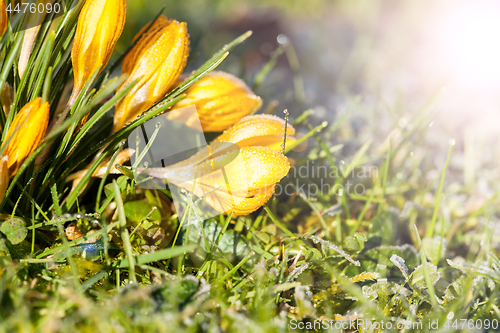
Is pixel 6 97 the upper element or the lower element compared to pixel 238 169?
upper

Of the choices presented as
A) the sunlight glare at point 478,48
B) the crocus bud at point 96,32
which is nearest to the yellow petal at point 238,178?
the crocus bud at point 96,32

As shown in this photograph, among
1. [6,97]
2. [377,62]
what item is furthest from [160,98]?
[377,62]

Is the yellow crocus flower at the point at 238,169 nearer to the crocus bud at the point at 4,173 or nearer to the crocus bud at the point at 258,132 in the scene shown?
the crocus bud at the point at 258,132

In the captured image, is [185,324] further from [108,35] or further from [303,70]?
[303,70]

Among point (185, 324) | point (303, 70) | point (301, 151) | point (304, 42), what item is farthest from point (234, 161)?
point (304, 42)

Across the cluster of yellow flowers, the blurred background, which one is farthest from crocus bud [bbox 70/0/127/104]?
the blurred background

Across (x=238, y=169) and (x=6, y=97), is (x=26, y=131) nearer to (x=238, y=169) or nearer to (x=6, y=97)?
(x=6, y=97)

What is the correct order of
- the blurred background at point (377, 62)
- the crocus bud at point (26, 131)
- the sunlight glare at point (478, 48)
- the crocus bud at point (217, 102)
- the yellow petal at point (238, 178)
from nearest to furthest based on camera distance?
the crocus bud at point (26, 131) → the yellow petal at point (238, 178) → the crocus bud at point (217, 102) → the blurred background at point (377, 62) → the sunlight glare at point (478, 48)

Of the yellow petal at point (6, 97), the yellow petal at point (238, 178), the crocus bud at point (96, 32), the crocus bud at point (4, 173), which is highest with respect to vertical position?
the crocus bud at point (96, 32)
